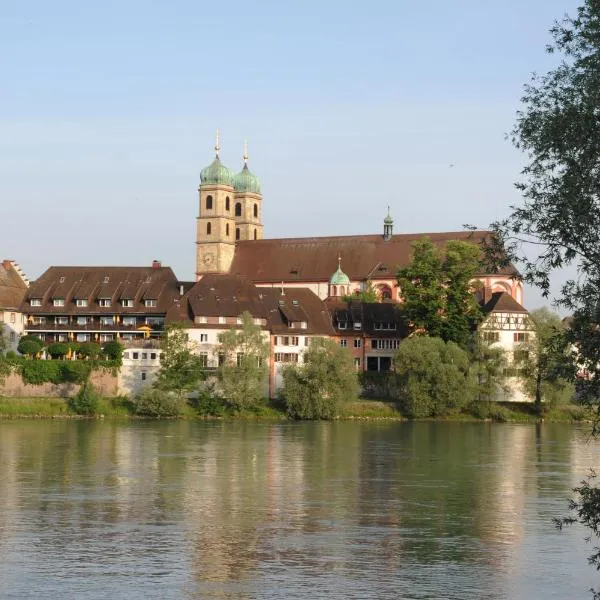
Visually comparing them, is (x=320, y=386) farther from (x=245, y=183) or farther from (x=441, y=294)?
(x=245, y=183)

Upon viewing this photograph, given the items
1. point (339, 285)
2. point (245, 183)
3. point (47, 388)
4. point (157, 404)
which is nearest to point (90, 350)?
point (47, 388)

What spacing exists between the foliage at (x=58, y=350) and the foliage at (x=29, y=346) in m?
0.79

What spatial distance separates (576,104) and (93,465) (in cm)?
3652

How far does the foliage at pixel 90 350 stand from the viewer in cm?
9775

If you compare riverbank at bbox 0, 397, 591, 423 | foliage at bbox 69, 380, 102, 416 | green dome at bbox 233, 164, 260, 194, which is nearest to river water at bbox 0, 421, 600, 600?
riverbank at bbox 0, 397, 591, 423

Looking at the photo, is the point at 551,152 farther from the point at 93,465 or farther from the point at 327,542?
the point at 93,465

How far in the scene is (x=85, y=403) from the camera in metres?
91.5

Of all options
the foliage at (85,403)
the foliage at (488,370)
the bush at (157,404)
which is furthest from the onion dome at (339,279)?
the foliage at (85,403)

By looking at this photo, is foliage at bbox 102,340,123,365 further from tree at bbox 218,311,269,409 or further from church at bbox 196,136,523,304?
church at bbox 196,136,523,304

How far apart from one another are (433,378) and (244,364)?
13.7m

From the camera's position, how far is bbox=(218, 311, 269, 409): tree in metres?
92.2

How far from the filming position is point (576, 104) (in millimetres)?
22078

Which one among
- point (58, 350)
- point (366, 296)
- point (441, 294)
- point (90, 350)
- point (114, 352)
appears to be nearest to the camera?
point (90, 350)

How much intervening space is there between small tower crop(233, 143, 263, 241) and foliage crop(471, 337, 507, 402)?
240 feet
